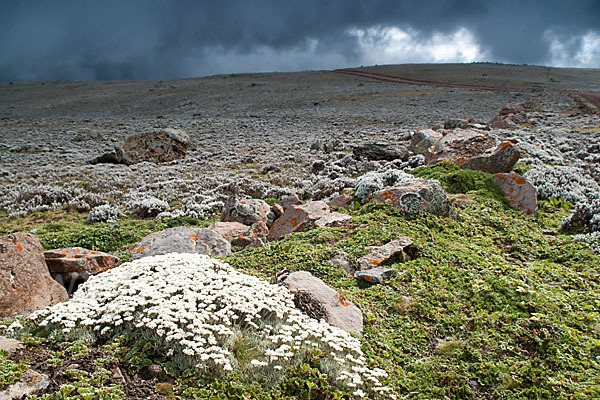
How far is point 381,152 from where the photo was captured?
16734 mm

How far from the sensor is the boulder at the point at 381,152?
54.5 ft

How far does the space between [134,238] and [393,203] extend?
→ 6355 mm

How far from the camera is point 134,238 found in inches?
352

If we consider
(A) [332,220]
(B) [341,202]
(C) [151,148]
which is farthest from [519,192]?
(C) [151,148]

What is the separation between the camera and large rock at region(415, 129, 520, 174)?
38.0ft

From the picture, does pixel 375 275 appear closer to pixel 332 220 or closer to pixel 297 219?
pixel 332 220

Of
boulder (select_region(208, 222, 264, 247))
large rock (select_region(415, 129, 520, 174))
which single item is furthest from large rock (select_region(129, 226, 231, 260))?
large rock (select_region(415, 129, 520, 174))

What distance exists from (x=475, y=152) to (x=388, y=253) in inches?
311

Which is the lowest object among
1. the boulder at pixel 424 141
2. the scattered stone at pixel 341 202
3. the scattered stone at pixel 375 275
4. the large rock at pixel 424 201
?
the scattered stone at pixel 375 275

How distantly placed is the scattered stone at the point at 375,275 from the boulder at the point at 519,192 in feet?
17.5

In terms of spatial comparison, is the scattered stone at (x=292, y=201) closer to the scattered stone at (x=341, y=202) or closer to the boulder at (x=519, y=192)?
the scattered stone at (x=341, y=202)

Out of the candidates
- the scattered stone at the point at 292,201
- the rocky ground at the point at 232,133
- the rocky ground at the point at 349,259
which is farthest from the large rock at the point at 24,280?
the rocky ground at the point at 232,133

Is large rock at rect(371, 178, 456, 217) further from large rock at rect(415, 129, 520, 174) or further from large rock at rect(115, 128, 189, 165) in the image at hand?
large rock at rect(115, 128, 189, 165)

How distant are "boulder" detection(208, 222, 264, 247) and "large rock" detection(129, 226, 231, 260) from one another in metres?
0.37
